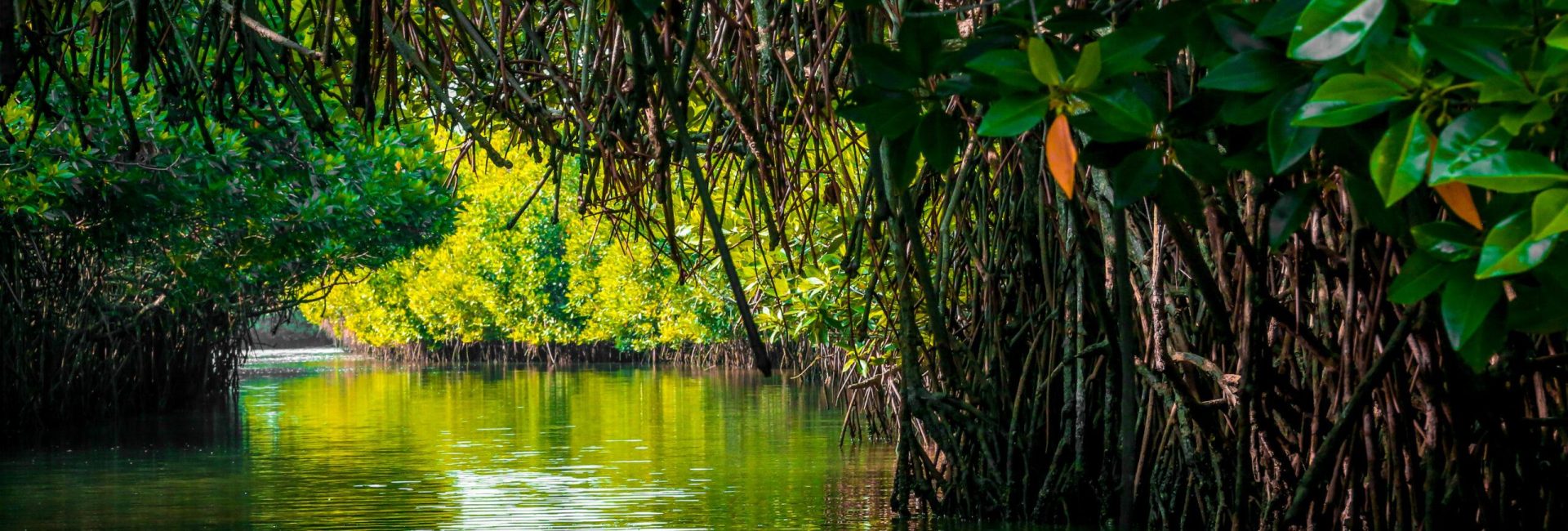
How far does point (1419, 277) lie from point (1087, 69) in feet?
1.30

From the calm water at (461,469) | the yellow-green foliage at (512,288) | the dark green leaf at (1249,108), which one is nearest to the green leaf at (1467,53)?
the dark green leaf at (1249,108)

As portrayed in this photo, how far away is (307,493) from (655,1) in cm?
→ 791

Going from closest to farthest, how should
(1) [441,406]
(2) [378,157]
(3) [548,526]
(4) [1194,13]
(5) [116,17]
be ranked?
1. (4) [1194,13]
2. (5) [116,17]
3. (3) [548,526]
4. (2) [378,157]
5. (1) [441,406]

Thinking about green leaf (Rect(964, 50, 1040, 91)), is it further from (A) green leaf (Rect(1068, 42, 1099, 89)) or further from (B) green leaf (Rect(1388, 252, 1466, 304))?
(B) green leaf (Rect(1388, 252, 1466, 304))

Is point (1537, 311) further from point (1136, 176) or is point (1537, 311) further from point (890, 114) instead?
point (890, 114)

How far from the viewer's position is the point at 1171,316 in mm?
4910

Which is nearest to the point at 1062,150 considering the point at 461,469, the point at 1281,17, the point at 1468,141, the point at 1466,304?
the point at 1281,17

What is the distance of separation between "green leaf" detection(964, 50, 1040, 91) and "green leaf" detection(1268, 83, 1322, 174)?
0.67ft

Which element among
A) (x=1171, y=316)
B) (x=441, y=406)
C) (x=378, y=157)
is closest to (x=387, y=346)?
(x=441, y=406)

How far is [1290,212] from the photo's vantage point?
71.3 inches

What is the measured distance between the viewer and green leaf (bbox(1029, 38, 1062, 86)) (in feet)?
4.83

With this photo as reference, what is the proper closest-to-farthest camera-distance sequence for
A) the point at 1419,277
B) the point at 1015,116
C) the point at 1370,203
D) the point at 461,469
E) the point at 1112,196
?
the point at 1015,116 < the point at 1419,277 < the point at 1370,203 < the point at 1112,196 < the point at 461,469

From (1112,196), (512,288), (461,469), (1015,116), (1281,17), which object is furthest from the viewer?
(512,288)

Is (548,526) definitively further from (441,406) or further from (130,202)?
(441,406)
